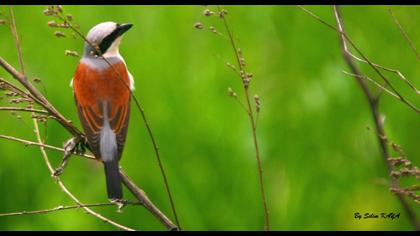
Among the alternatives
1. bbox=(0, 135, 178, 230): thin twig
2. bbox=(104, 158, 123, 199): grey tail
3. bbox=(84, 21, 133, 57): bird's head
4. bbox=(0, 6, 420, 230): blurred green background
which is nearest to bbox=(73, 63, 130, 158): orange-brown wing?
bbox=(84, 21, 133, 57): bird's head

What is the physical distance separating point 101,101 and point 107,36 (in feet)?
1.14

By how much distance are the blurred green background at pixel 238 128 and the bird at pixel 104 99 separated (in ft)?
3.21

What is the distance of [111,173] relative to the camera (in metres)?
2.97

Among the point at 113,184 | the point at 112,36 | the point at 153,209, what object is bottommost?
the point at 113,184

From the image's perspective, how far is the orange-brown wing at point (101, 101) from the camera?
3.39m

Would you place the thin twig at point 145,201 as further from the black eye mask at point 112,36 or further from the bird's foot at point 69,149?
the black eye mask at point 112,36

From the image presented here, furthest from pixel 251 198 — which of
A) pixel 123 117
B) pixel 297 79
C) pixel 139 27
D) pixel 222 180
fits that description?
pixel 139 27

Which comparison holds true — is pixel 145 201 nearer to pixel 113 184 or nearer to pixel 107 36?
pixel 113 184

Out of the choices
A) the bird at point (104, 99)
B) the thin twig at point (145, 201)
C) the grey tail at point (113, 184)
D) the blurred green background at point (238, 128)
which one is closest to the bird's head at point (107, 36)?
the bird at point (104, 99)

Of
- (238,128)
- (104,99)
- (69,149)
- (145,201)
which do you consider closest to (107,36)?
(104,99)

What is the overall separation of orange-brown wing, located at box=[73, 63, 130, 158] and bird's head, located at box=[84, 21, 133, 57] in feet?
0.40

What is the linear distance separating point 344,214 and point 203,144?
88 cm

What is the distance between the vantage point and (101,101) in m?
3.48

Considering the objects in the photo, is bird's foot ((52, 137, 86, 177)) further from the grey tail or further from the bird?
the grey tail
